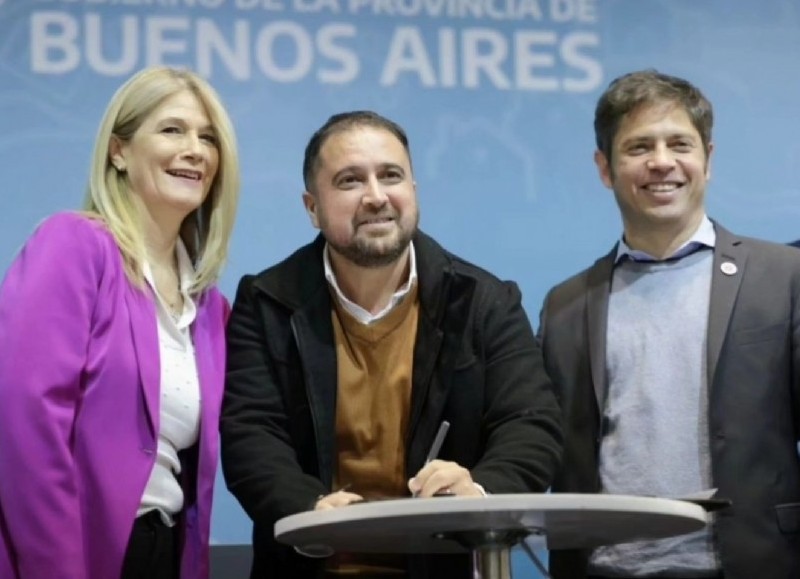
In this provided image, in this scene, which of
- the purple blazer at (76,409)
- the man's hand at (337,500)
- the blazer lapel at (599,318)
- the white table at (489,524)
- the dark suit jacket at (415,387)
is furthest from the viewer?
the blazer lapel at (599,318)

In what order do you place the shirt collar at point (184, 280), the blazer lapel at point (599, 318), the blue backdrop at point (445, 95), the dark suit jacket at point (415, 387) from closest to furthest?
the dark suit jacket at point (415, 387) → the shirt collar at point (184, 280) → the blazer lapel at point (599, 318) → the blue backdrop at point (445, 95)

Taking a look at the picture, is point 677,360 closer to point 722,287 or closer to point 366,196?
point 722,287

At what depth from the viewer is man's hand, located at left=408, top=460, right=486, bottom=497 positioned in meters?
2.43

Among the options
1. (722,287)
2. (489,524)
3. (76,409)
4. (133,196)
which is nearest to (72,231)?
(133,196)

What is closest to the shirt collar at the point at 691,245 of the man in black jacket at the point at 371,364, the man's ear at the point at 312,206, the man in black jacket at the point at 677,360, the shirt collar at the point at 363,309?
the man in black jacket at the point at 677,360

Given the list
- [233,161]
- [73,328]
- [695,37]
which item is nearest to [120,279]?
[73,328]

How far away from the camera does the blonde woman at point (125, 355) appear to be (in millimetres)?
2701

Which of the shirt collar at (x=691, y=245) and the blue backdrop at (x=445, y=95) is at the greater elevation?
the blue backdrop at (x=445, y=95)

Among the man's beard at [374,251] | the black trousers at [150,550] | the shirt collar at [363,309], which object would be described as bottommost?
the black trousers at [150,550]

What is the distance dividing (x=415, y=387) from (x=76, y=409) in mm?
660

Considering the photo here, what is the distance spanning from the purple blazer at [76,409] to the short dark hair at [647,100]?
1174mm

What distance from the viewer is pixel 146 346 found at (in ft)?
9.35

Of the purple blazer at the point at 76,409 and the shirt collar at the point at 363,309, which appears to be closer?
the purple blazer at the point at 76,409

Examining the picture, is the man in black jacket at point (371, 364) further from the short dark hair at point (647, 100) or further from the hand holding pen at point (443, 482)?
the short dark hair at point (647, 100)
